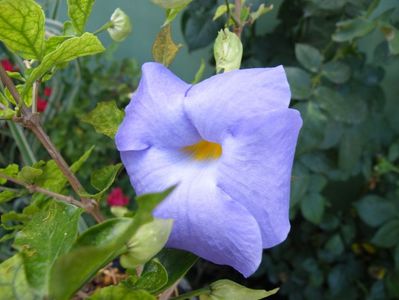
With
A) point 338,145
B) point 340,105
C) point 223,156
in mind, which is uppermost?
point 223,156

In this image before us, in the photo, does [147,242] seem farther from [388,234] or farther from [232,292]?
[388,234]

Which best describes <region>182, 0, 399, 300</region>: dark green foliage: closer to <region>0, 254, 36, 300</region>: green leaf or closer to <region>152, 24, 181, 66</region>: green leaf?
<region>152, 24, 181, 66</region>: green leaf

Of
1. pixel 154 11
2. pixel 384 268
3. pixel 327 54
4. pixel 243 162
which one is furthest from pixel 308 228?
pixel 243 162

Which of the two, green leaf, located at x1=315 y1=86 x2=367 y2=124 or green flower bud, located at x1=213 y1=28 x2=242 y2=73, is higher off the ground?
green flower bud, located at x1=213 y1=28 x2=242 y2=73

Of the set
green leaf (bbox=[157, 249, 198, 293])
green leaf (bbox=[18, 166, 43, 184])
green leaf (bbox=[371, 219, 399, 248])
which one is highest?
green leaf (bbox=[18, 166, 43, 184])

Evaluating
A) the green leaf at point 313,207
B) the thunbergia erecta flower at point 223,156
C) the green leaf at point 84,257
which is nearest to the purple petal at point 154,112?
the thunbergia erecta flower at point 223,156

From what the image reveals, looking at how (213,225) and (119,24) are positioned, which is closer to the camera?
(213,225)

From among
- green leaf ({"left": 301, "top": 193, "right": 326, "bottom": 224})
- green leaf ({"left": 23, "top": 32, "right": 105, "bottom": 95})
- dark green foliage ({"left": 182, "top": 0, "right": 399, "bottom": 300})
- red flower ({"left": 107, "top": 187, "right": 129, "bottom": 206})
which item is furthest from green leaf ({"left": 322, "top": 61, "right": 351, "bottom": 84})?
green leaf ({"left": 23, "top": 32, "right": 105, "bottom": 95})

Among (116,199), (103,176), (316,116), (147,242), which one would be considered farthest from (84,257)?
(116,199)
